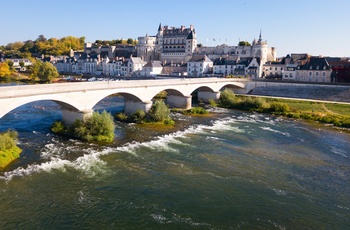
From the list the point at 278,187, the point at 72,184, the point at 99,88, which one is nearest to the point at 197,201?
the point at 278,187

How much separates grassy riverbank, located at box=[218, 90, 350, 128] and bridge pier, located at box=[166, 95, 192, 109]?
657cm

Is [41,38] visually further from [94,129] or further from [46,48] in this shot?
[94,129]

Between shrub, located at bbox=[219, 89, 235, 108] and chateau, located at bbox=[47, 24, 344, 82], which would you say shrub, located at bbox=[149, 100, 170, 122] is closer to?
shrub, located at bbox=[219, 89, 235, 108]

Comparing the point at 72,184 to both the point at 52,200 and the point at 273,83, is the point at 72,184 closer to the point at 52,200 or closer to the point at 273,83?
the point at 52,200

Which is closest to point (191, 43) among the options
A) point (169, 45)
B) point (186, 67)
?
point (169, 45)

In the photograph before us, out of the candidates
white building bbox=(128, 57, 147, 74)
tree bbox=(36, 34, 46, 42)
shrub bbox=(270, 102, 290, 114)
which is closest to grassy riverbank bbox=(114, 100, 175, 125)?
shrub bbox=(270, 102, 290, 114)

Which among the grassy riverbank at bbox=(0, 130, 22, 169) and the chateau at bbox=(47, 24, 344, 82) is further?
the chateau at bbox=(47, 24, 344, 82)

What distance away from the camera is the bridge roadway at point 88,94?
2081 centimetres

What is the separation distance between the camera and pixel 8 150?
19.3m

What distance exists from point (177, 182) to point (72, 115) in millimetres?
12528

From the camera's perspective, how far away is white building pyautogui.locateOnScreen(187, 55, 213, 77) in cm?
7131

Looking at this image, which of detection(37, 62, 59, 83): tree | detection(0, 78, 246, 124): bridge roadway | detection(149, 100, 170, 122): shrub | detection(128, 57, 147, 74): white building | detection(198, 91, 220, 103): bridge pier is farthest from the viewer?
detection(128, 57, 147, 74): white building

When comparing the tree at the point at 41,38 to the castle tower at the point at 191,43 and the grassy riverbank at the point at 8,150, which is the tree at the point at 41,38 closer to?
the castle tower at the point at 191,43

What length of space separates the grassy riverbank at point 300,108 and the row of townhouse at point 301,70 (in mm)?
13274
